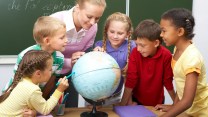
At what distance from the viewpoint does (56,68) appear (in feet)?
6.62

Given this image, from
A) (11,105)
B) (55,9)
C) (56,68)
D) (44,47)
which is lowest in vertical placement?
(11,105)

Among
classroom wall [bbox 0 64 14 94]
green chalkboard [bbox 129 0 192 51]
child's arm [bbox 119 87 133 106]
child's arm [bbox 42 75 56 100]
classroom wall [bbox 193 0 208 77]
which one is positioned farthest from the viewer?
classroom wall [bbox 193 0 208 77]

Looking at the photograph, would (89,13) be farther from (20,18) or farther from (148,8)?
(148,8)

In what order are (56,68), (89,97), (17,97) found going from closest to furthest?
(17,97) → (89,97) → (56,68)

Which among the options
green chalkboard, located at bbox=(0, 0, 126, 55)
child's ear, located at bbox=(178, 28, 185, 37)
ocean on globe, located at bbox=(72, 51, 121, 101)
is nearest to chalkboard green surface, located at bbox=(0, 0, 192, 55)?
green chalkboard, located at bbox=(0, 0, 126, 55)

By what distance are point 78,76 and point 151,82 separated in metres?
0.68

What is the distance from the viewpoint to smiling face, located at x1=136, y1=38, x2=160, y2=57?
6.82 ft

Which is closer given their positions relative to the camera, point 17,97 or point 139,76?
point 17,97

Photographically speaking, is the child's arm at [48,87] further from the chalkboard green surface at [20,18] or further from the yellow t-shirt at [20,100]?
the chalkboard green surface at [20,18]

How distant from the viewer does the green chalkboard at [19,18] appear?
331 cm

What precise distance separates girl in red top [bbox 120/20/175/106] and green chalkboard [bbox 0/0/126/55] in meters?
1.54

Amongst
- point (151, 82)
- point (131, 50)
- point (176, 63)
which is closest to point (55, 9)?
point (131, 50)

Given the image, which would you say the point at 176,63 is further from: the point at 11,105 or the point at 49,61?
the point at 11,105

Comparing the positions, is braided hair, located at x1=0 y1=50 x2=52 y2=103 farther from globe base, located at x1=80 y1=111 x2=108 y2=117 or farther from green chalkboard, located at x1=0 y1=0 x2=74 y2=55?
green chalkboard, located at x1=0 y1=0 x2=74 y2=55
